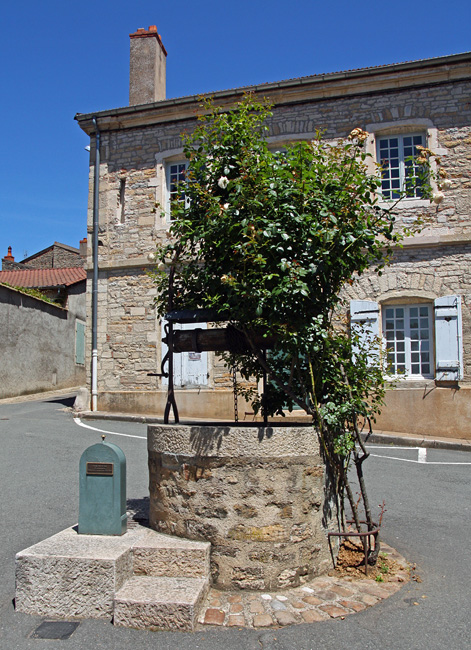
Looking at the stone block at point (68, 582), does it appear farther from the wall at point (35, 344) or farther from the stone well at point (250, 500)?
the wall at point (35, 344)

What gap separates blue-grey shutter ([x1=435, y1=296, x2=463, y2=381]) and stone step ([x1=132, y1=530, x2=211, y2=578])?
8395mm

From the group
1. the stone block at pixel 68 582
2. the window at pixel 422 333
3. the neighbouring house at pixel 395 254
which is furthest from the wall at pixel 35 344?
the stone block at pixel 68 582

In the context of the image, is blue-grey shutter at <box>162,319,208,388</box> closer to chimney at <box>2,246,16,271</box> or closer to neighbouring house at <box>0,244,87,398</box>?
neighbouring house at <box>0,244,87,398</box>

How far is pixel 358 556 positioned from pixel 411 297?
7.90 meters

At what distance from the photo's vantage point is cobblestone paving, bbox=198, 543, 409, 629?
326 centimetres

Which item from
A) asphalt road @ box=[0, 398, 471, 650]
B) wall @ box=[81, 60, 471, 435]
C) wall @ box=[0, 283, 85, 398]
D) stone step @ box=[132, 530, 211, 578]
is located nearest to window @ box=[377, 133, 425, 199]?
wall @ box=[81, 60, 471, 435]

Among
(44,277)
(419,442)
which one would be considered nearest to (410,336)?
(419,442)

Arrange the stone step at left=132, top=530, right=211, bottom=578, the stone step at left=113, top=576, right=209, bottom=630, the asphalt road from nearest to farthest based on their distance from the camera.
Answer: the asphalt road < the stone step at left=113, top=576, right=209, bottom=630 < the stone step at left=132, top=530, right=211, bottom=578

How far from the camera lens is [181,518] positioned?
3.77 m

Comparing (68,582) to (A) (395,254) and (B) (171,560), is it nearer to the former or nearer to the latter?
(B) (171,560)

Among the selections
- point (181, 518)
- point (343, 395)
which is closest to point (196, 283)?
point (343, 395)

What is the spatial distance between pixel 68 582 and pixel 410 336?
936cm

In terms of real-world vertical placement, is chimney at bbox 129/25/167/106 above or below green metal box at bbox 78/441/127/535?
above

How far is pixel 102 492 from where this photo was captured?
3.82 metres
